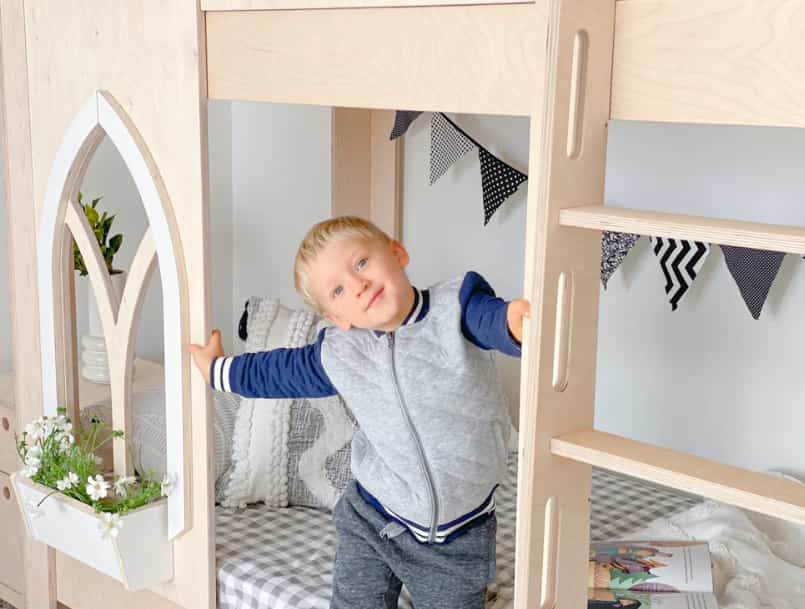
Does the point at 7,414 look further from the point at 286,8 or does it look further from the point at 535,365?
the point at 535,365

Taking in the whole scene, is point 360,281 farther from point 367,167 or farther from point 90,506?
point 367,167

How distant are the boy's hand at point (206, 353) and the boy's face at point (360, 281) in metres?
0.35

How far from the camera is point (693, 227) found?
1.29 m

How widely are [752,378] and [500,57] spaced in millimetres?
1299

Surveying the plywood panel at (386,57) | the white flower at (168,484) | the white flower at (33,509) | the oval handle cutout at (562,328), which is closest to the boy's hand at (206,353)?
the white flower at (168,484)

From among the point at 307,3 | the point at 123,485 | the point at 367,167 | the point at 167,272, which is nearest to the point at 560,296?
the point at 307,3

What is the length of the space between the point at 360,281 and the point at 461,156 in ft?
3.95

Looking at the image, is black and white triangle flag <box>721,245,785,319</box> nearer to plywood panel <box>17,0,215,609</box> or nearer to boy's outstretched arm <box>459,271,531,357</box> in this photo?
boy's outstretched arm <box>459,271,531,357</box>

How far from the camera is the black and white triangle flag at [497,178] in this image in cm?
277

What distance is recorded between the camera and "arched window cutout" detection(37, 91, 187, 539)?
81.9 inches

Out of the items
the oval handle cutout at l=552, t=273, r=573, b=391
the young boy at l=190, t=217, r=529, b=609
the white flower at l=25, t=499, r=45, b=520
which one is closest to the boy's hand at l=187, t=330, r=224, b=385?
the young boy at l=190, t=217, r=529, b=609

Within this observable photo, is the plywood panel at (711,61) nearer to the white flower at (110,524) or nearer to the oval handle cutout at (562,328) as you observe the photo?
the oval handle cutout at (562,328)

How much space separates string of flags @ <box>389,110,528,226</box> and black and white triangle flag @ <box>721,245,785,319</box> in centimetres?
61

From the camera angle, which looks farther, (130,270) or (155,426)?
(155,426)
